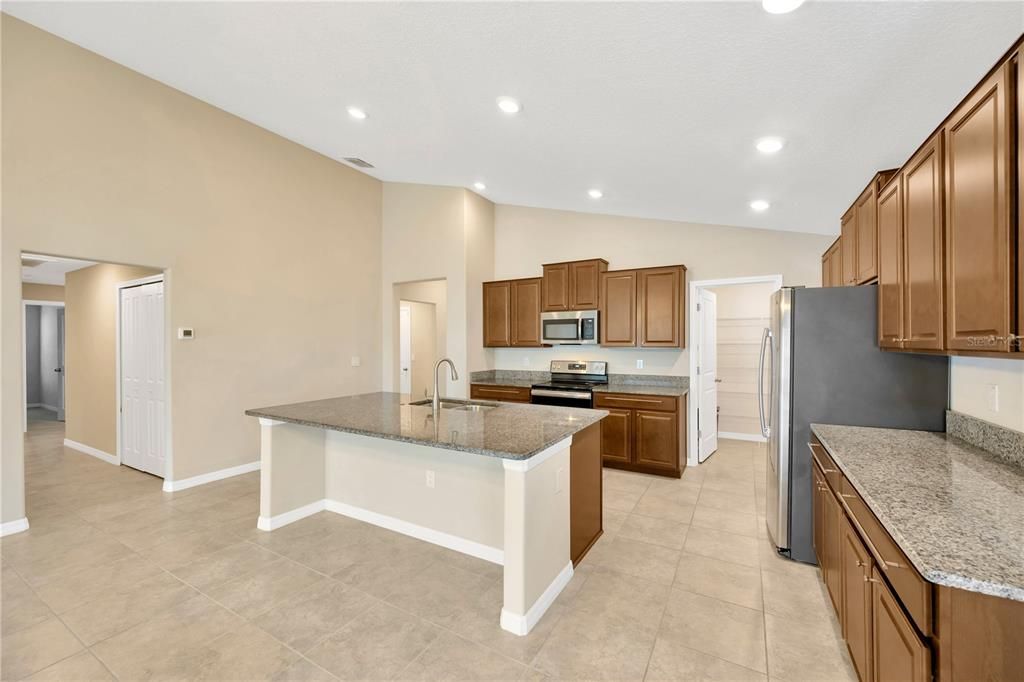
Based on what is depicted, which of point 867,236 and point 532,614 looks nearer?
point 532,614

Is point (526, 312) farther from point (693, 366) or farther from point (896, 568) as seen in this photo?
point (896, 568)

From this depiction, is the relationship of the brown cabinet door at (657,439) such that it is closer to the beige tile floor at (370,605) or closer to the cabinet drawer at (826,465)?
the beige tile floor at (370,605)

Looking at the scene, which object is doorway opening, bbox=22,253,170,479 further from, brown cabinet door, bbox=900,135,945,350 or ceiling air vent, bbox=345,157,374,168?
brown cabinet door, bbox=900,135,945,350

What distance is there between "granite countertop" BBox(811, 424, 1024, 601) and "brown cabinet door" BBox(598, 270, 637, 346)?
8.89ft

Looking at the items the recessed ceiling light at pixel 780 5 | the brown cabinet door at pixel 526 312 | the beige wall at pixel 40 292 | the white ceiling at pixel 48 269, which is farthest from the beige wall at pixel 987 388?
the beige wall at pixel 40 292

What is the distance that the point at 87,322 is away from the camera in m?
5.28

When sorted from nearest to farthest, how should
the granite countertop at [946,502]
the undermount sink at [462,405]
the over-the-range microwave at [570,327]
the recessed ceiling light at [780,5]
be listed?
the granite countertop at [946,502]
the recessed ceiling light at [780,5]
the undermount sink at [462,405]
the over-the-range microwave at [570,327]

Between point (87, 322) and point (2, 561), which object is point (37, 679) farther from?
point (87, 322)

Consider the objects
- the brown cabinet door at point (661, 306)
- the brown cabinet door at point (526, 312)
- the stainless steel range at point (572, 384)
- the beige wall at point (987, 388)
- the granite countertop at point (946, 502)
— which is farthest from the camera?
the brown cabinet door at point (526, 312)

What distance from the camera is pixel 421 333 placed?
7.75m

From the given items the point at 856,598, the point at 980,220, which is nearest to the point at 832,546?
the point at 856,598

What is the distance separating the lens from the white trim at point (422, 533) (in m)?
2.73

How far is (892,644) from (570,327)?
4019 millimetres

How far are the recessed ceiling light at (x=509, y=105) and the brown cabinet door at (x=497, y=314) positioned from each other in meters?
2.94
